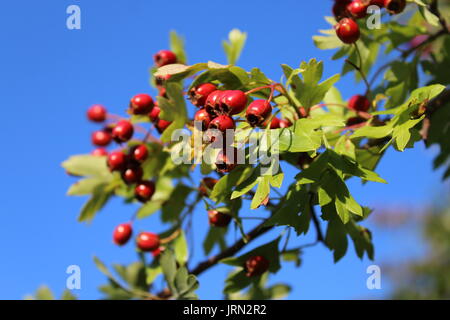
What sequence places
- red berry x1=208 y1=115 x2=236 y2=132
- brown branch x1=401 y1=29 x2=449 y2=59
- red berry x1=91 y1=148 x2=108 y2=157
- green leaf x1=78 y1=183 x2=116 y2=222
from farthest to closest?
red berry x1=91 y1=148 x2=108 y2=157 → green leaf x1=78 y1=183 x2=116 y2=222 → brown branch x1=401 y1=29 x2=449 y2=59 → red berry x1=208 y1=115 x2=236 y2=132

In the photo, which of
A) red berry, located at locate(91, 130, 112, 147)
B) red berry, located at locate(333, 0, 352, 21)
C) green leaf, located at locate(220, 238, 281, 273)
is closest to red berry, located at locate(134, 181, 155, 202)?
green leaf, located at locate(220, 238, 281, 273)

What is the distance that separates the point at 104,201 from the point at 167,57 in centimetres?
59

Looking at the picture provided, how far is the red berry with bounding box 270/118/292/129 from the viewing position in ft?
4.50

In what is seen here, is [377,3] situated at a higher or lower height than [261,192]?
higher

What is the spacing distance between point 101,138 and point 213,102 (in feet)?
3.34

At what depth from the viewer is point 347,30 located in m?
1.50

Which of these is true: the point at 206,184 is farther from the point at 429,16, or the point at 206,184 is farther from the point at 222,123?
the point at 429,16

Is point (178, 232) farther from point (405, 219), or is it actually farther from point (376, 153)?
point (405, 219)

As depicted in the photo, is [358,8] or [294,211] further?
[358,8]

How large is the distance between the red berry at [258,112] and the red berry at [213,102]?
0.24ft

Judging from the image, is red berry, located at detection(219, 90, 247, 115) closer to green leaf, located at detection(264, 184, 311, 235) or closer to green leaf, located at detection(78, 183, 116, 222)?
green leaf, located at detection(264, 184, 311, 235)

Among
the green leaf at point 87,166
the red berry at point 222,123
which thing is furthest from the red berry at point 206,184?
the green leaf at point 87,166

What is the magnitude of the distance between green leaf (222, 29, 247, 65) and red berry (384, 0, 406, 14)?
495 mm

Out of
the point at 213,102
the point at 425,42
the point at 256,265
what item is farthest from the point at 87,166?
the point at 425,42
